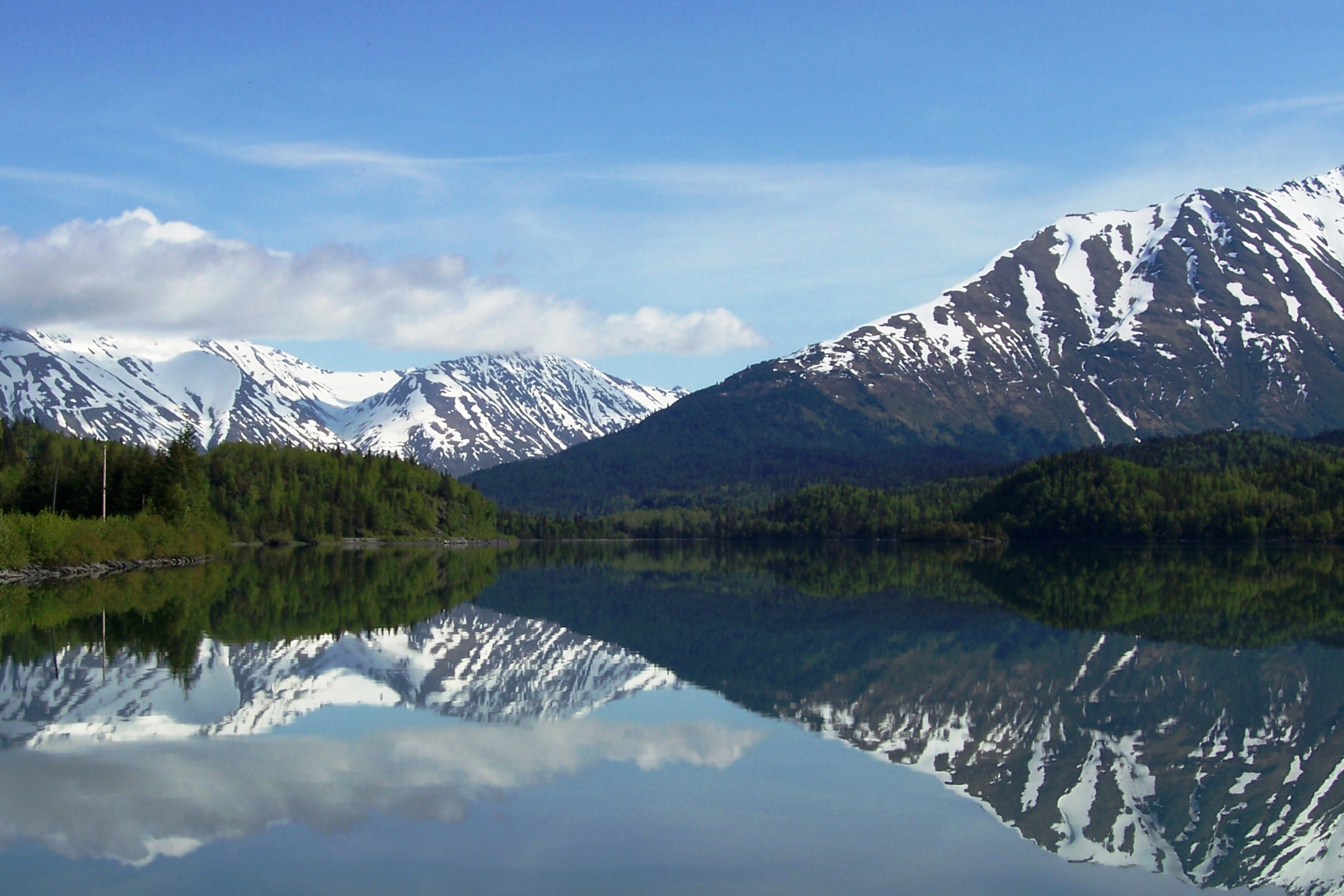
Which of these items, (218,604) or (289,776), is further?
(218,604)

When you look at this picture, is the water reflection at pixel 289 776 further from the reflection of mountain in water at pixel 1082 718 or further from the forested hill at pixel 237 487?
the forested hill at pixel 237 487

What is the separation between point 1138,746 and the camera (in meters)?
25.6

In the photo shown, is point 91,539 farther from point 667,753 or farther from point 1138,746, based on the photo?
point 1138,746

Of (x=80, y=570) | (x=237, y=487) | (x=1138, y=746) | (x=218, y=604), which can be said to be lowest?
(x=1138, y=746)

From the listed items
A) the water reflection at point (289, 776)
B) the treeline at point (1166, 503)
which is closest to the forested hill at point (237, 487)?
the water reflection at point (289, 776)

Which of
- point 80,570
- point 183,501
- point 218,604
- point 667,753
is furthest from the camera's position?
point 183,501

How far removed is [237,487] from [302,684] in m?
134

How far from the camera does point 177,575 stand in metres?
78.8

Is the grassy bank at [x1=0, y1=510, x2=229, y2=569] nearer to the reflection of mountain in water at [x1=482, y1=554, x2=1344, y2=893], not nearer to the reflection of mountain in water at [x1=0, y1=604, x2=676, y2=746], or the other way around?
the reflection of mountain in water at [x1=0, y1=604, x2=676, y2=746]

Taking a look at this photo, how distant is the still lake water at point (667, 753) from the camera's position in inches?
672

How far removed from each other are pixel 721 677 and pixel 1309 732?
47.9ft

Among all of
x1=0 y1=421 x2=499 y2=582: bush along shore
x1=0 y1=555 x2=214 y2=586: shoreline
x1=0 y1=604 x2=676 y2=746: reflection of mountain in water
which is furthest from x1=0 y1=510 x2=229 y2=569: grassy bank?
x1=0 y1=604 x2=676 y2=746: reflection of mountain in water

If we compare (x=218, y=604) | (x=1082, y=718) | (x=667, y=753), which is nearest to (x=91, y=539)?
(x=218, y=604)

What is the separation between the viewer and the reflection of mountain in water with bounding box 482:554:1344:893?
19328mm
